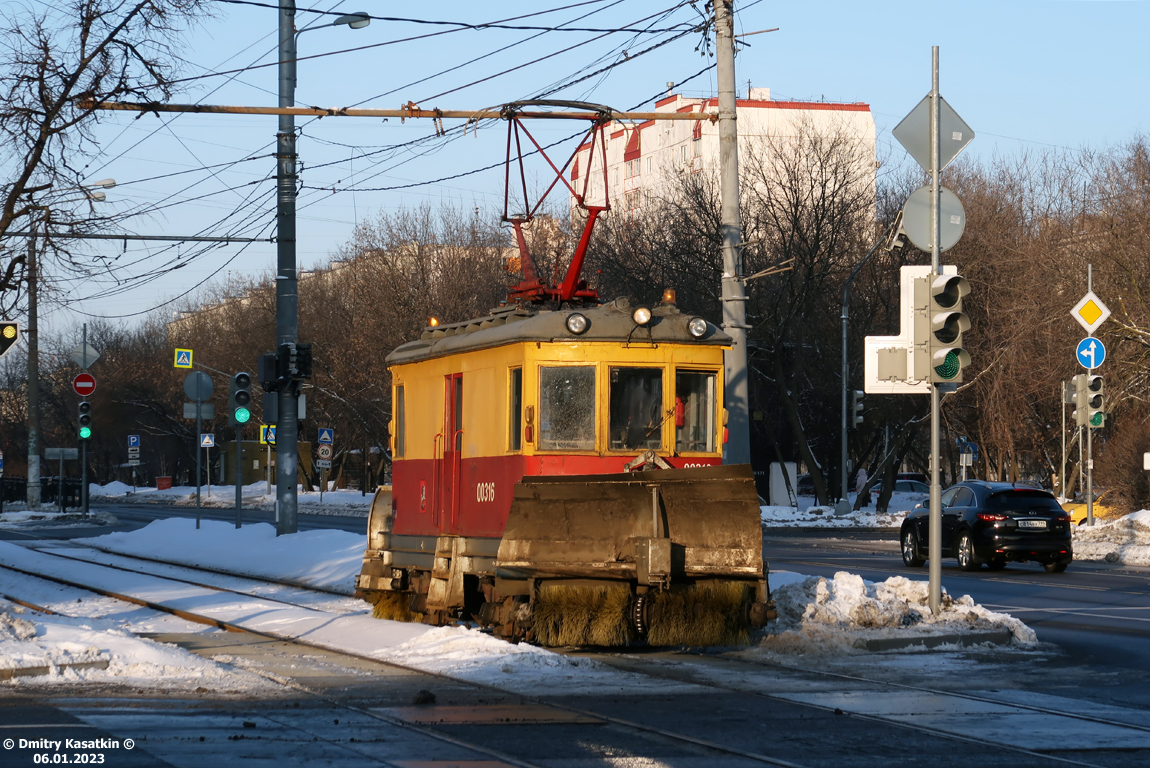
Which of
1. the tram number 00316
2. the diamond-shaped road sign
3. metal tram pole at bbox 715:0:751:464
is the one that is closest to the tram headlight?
the diamond-shaped road sign

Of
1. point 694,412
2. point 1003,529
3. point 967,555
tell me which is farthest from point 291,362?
point 1003,529

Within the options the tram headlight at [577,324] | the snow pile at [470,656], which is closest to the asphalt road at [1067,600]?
the snow pile at [470,656]

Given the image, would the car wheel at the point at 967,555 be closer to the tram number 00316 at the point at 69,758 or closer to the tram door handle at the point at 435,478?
the tram door handle at the point at 435,478

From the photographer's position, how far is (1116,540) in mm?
30406

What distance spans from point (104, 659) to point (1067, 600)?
12796 mm

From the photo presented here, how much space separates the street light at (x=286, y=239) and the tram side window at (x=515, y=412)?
36.1 ft

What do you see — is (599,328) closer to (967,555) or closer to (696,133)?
(967,555)

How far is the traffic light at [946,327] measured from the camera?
547 inches

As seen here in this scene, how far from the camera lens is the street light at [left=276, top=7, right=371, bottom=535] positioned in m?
23.4

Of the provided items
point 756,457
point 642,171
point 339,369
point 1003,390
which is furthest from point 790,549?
point 642,171

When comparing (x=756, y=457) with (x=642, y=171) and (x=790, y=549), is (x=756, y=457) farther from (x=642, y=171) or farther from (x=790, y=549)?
(x=642, y=171)

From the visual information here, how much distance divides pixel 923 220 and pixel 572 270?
3726 mm

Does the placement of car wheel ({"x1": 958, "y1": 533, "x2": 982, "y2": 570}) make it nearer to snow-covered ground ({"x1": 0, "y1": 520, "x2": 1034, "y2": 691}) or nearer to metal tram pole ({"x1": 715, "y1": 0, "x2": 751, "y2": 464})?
metal tram pole ({"x1": 715, "y1": 0, "x2": 751, "y2": 464})

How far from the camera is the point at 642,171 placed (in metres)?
106
